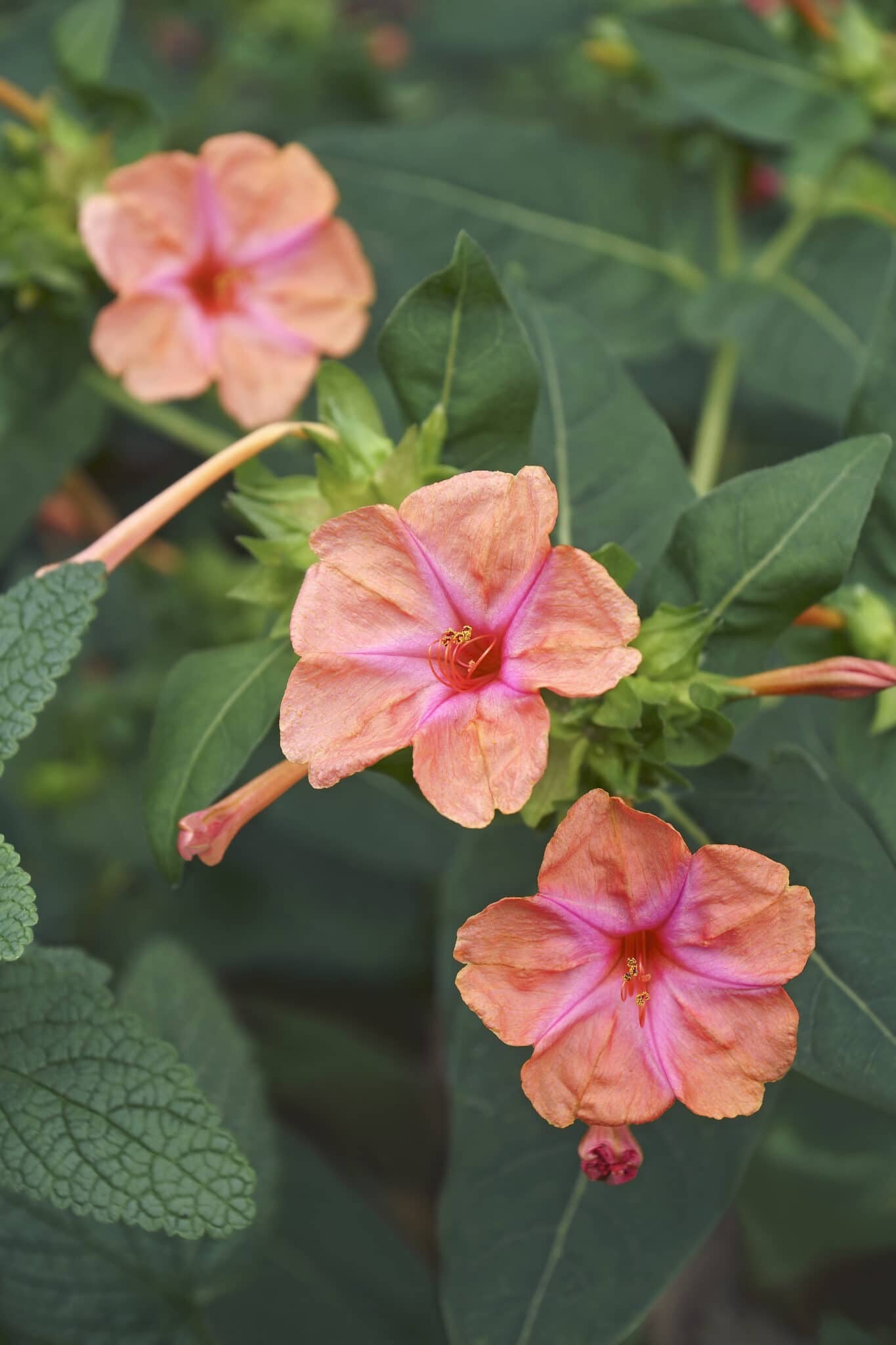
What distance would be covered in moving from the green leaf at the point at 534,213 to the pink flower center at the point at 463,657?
0.77 metres

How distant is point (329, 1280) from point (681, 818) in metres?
0.75

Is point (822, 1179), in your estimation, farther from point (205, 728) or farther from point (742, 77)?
point (742, 77)

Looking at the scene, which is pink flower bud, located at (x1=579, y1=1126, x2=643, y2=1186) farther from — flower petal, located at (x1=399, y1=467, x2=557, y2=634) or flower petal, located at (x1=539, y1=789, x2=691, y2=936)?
flower petal, located at (x1=399, y1=467, x2=557, y2=634)

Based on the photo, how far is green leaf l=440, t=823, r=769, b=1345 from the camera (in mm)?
965

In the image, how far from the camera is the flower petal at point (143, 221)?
3.85 ft

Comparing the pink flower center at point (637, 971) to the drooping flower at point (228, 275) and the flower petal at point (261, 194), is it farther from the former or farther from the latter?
the flower petal at point (261, 194)

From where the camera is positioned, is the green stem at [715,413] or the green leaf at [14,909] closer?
the green leaf at [14,909]

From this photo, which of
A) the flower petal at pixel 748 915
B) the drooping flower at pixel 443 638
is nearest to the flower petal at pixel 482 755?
the drooping flower at pixel 443 638

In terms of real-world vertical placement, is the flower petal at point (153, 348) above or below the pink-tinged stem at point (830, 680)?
above

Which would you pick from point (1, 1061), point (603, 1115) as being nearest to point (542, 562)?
point (603, 1115)

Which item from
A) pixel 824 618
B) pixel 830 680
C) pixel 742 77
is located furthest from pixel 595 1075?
pixel 742 77

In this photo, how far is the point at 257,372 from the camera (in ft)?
4.07

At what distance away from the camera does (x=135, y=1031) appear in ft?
2.70

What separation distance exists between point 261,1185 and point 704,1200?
0.39 m
